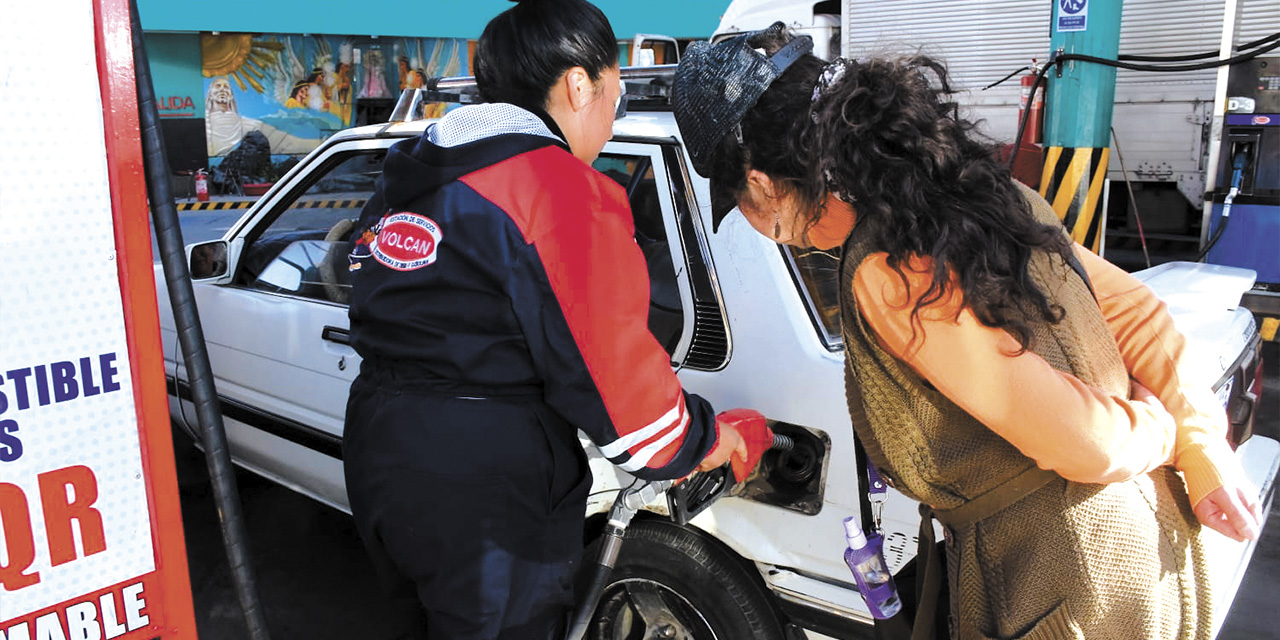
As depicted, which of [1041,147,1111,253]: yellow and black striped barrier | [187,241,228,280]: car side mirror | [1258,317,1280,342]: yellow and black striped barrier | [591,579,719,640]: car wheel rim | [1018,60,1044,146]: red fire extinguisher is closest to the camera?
[591,579,719,640]: car wheel rim

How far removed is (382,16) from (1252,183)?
1364cm

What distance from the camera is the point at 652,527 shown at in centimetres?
239

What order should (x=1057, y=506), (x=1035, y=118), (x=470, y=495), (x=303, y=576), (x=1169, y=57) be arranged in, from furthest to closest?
(x=1169, y=57) < (x=1035, y=118) < (x=303, y=576) < (x=470, y=495) < (x=1057, y=506)

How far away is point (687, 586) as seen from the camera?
2.33 meters

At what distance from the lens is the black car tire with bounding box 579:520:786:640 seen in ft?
7.55

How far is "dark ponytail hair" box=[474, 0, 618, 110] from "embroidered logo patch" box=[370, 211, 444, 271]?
318 mm

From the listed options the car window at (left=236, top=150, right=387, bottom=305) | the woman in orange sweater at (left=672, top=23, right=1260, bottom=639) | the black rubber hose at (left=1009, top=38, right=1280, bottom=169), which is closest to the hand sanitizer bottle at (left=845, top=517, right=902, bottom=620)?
the woman in orange sweater at (left=672, top=23, right=1260, bottom=639)

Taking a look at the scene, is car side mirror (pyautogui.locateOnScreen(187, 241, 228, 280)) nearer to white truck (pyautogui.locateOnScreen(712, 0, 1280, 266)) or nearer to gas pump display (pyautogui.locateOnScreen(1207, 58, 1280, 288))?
white truck (pyautogui.locateOnScreen(712, 0, 1280, 266))

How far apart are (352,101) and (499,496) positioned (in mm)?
16013

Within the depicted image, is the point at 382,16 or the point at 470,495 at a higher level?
the point at 382,16

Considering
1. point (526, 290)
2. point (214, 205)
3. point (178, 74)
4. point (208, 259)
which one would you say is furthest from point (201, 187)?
point (526, 290)

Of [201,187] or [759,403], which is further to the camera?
[201,187]

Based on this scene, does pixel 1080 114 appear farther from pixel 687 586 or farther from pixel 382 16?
pixel 382 16

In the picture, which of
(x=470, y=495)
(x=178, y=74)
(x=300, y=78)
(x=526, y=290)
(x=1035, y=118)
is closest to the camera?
(x=526, y=290)
